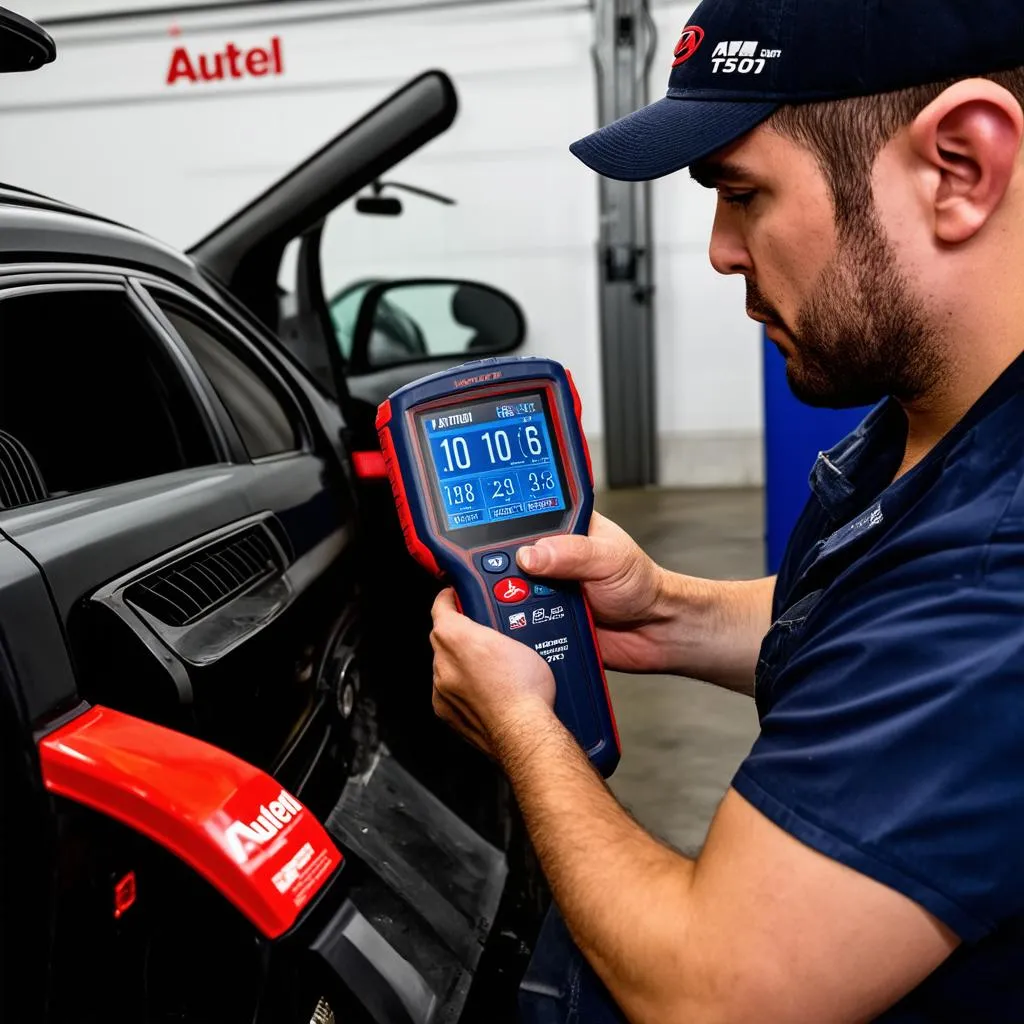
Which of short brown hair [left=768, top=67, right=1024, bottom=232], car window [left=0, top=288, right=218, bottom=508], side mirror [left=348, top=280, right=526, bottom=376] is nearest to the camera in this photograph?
short brown hair [left=768, top=67, right=1024, bottom=232]

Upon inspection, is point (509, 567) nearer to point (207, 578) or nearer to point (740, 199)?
point (207, 578)

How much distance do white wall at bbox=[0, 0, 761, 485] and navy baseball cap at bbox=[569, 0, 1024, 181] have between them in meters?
4.88

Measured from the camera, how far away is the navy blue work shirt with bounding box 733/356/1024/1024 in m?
0.73

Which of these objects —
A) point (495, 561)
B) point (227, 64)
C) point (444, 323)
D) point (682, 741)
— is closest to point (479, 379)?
point (495, 561)

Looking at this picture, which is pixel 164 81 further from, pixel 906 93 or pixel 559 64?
pixel 906 93

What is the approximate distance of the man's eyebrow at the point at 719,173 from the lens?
952 millimetres

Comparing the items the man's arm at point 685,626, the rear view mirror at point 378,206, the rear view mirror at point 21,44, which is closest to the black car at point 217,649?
the rear view mirror at point 21,44

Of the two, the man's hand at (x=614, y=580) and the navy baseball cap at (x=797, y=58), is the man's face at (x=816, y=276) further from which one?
the man's hand at (x=614, y=580)

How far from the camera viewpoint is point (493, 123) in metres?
5.80

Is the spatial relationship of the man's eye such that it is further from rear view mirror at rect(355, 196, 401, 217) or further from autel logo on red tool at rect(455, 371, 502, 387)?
rear view mirror at rect(355, 196, 401, 217)

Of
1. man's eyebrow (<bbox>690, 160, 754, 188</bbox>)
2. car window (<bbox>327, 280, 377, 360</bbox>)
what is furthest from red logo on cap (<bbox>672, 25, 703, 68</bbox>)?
car window (<bbox>327, 280, 377, 360</bbox>)

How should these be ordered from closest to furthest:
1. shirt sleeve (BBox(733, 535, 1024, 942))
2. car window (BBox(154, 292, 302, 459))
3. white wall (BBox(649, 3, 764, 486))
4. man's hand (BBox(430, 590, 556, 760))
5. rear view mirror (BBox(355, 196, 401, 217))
Answer: shirt sleeve (BBox(733, 535, 1024, 942)) < man's hand (BBox(430, 590, 556, 760)) < car window (BBox(154, 292, 302, 459)) < rear view mirror (BBox(355, 196, 401, 217)) < white wall (BBox(649, 3, 764, 486))

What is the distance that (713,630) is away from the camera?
146cm

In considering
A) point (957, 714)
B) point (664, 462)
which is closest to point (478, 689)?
point (957, 714)
